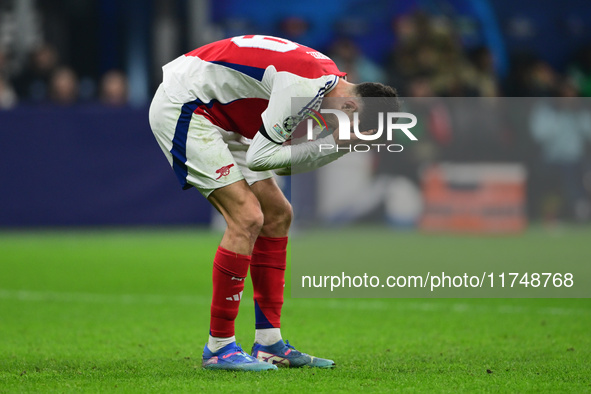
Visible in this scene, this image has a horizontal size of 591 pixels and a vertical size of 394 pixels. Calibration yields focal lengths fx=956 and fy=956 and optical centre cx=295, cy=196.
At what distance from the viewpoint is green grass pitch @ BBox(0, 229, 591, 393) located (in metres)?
4.63

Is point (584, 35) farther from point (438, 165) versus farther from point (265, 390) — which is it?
point (265, 390)

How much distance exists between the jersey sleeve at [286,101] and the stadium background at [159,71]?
9.07 m

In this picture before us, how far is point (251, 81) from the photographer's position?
4922mm

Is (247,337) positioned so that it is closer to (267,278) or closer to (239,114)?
(267,278)

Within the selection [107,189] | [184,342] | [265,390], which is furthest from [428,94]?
[265,390]

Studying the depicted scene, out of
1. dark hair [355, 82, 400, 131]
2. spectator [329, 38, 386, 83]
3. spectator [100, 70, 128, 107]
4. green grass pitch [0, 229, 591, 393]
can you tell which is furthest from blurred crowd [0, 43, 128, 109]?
dark hair [355, 82, 400, 131]

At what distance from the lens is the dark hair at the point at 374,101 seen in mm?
4727

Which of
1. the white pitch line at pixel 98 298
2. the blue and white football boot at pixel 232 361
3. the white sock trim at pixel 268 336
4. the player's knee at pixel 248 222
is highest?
the player's knee at pixel 248 222

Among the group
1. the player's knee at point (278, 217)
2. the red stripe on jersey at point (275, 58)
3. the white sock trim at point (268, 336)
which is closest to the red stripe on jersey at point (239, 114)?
the red stripe on jersey at point (275, 58)

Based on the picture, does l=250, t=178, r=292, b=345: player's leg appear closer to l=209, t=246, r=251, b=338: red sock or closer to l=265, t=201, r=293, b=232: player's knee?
l=265, t=201, r=293, b=232: player's knee

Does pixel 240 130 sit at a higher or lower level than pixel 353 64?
lower

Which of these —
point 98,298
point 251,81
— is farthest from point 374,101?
point 98,298

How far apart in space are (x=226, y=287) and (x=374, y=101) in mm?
1230

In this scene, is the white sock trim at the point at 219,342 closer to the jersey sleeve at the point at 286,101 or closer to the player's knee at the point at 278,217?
the player's knee at the point at 278,217
